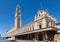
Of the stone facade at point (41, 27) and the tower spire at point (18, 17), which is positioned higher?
the tower spire at point (18, 17)

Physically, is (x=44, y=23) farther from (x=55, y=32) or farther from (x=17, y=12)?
(x=17, y=12)

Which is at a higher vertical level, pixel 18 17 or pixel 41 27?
pixel 18 17

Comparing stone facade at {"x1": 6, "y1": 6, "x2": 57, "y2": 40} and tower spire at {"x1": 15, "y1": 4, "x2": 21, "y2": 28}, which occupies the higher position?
tower spire at {"x1": 15, "y1": 4, "x2": 21, "y2": 28}

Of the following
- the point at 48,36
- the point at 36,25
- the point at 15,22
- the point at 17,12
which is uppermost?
the point at 17,12

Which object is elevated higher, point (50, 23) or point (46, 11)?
point (46, 11)

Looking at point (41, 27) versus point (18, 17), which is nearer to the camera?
point (41, 27)

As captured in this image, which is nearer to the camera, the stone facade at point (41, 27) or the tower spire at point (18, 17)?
the stone facade at point (41, 27)

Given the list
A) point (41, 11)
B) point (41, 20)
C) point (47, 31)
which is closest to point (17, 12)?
point (41, 11)

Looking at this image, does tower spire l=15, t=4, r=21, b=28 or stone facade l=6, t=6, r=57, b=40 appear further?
tower spire l=15, t=4, r=21, b=28

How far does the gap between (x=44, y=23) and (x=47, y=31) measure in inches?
751

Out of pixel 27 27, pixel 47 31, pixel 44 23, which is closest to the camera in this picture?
pixel 47 31

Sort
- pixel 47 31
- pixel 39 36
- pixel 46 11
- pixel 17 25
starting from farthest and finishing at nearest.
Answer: pixel 17 25, pixel 46 11, pixel 39 36, pixel 47 31

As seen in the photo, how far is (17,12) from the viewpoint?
8262cm

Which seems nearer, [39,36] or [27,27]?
[39,36]
